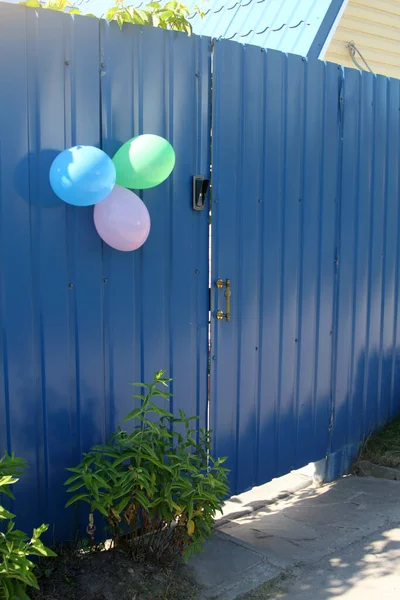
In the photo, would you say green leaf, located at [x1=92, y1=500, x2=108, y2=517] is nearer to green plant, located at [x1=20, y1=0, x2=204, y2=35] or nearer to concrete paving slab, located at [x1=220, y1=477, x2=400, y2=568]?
concrete paving slab, located at [x1=220, y1=477, x2=400, y2=568]

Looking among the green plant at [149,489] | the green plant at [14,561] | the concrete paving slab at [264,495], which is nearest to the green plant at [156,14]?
the green plant at [149,489]

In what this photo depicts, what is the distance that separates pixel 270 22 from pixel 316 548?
4.53 meters

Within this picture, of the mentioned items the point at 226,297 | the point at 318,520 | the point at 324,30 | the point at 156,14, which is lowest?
the point at 318,520

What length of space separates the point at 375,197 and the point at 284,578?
9.25 feet

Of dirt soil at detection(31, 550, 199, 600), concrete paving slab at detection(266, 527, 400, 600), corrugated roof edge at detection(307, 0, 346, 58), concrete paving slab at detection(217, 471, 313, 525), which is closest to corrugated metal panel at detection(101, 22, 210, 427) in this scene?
dirt soil at detection(31, 550, 199, 600)

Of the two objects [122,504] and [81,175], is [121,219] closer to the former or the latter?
[81,175]

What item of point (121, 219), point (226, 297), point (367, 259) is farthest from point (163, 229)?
point (367, 259)

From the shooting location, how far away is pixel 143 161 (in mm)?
3109

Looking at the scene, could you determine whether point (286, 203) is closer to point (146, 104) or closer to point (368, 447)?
point (146, 104)

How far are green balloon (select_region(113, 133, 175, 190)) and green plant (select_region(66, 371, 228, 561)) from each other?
0.96m

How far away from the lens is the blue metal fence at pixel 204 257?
306 cm

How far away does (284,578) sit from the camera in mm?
3393

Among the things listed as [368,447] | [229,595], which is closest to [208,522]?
[229,595]

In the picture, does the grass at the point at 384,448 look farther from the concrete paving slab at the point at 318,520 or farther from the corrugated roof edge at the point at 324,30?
the corrugated roof edge at the point at 324,30
